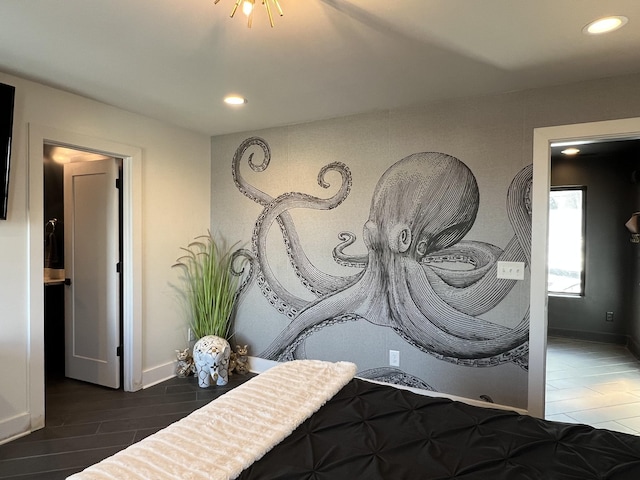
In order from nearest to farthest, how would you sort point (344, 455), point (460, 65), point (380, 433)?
1. point (344, 455)
2. point (380, 433)
3. point (460, 65)

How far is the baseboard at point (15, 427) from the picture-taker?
2521 mm

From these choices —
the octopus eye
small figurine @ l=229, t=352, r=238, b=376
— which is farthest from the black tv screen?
the octopus eye

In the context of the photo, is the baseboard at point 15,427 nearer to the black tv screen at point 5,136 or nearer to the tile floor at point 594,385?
the black tv screen at point 5,136

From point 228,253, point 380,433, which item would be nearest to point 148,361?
point 228,253

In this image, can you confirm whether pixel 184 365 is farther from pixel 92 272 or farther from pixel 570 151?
pixel 570 151

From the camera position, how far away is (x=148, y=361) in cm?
354

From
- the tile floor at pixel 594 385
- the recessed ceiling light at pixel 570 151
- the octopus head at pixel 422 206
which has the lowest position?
the tile floor at pixel 594 385

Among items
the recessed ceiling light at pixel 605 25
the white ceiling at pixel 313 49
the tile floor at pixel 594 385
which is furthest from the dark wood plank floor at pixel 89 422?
the recessed ceiling light at pixel 605 25

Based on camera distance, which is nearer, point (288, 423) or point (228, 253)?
point (288, 423)

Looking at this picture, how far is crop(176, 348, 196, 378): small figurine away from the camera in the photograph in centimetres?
373

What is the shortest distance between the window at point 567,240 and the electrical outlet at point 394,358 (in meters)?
3.25

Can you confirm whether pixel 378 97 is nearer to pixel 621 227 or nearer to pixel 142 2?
pixel 142 2

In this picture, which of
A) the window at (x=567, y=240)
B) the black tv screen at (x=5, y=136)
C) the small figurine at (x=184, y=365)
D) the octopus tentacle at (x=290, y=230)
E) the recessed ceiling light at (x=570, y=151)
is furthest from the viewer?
the window at (x=567, y=240)

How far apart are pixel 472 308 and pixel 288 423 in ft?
6.30
